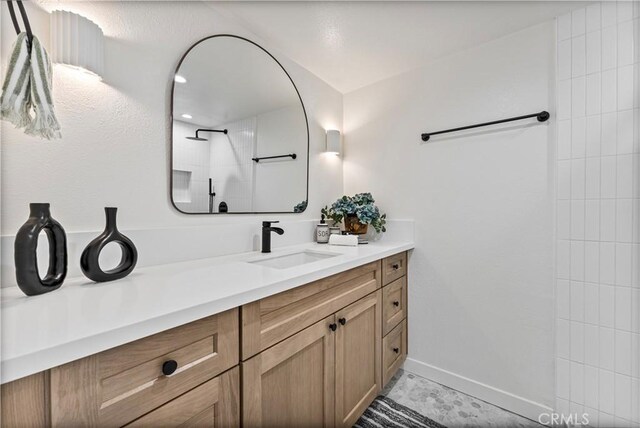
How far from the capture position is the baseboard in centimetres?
148

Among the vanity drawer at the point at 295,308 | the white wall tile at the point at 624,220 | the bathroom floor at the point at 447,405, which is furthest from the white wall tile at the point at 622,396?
the vanity drawer at the point at 295,308

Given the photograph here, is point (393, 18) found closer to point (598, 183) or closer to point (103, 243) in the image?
point (598, 183)

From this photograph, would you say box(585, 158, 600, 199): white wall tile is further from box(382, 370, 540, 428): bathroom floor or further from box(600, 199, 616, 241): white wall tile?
box(382, 370, 540, 428): bathroom floor

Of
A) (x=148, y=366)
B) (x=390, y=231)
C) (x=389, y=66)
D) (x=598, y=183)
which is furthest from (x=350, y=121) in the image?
(x=148, y=366)

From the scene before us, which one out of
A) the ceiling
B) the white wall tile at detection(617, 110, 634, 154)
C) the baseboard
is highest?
the ceiling

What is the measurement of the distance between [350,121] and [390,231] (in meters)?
0.97

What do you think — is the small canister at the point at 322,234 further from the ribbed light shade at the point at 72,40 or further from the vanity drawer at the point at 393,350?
the ribbed light shade at the point at 72,40

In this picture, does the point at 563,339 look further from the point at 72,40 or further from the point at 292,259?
the point at 72,40

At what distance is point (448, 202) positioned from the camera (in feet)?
5.83

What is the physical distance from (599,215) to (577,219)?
80 mm

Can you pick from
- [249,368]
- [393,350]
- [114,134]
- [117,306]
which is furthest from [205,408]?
[393,350]

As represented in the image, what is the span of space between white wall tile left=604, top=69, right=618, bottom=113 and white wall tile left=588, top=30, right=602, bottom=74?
2.1 inches

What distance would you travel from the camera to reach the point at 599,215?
132cm

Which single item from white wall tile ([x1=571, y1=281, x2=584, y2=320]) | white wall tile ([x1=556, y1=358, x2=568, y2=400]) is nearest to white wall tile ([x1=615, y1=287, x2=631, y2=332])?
white wall tile ([x1=571, y1=281, x2=584, y2=320])
